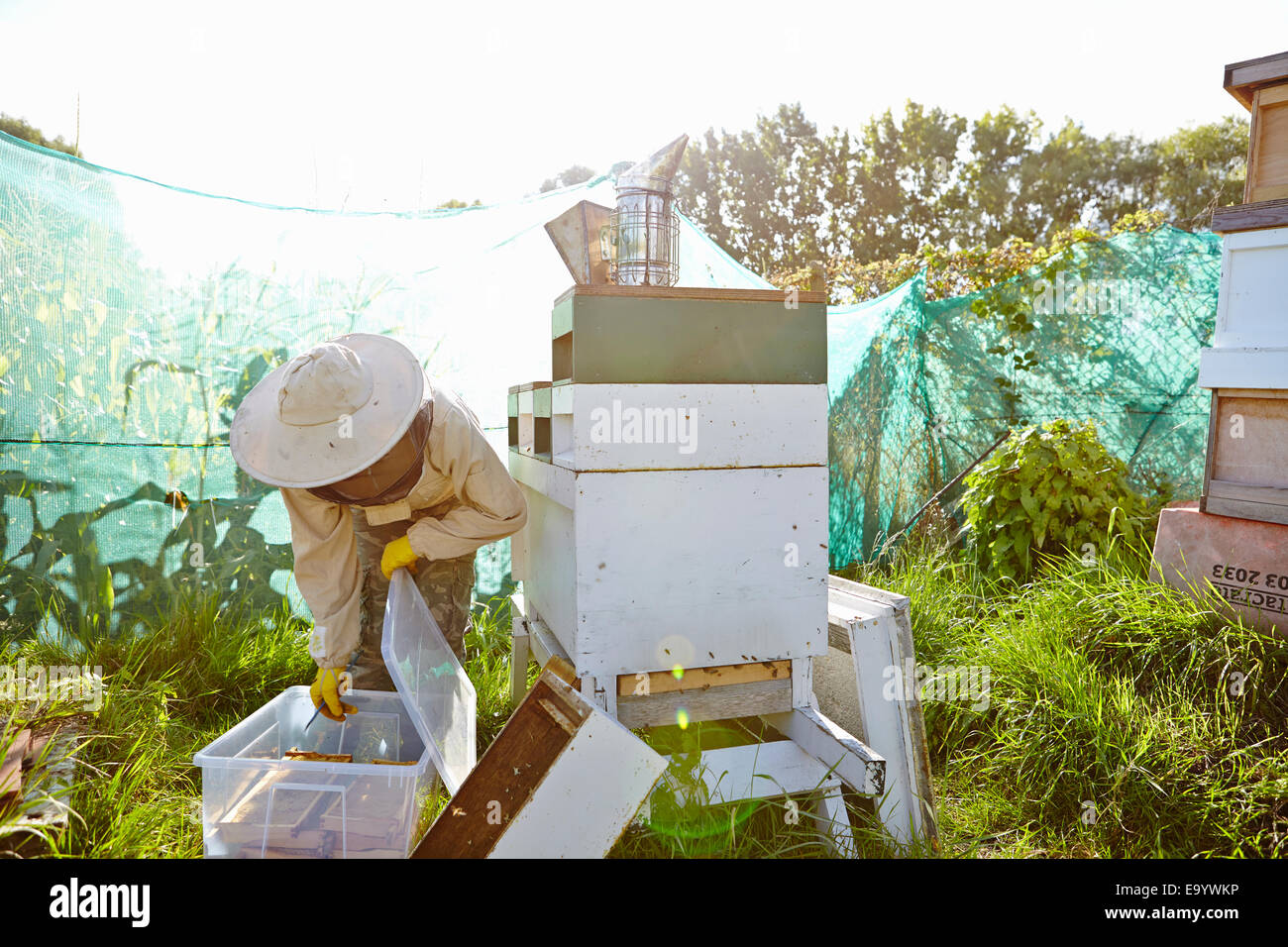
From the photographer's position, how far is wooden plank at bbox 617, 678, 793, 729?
8.13 feet

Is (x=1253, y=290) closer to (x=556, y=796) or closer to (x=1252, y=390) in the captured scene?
(x=1252, y=390)

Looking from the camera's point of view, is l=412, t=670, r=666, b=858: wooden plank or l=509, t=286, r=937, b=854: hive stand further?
l=509, t=286, r=937, b=854: hive stand

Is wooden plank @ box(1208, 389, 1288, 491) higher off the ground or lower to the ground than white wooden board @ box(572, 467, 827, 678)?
higher

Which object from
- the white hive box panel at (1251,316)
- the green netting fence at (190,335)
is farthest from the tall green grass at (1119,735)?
the green netting fence at (190,335)

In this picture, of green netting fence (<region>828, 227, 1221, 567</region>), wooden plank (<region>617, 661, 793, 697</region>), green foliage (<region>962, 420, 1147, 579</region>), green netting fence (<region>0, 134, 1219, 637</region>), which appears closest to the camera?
wooden plank (<region>617, 661, 793, 697</region>)

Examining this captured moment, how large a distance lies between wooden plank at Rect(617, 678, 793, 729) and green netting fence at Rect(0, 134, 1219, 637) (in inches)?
84.5

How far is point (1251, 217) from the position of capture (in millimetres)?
3166

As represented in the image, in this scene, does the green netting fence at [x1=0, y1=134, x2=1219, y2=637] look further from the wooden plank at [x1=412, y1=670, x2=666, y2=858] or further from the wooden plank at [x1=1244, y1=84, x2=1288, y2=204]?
the wooden plank at [x1=412, y1=670, x2=666, y2=858]

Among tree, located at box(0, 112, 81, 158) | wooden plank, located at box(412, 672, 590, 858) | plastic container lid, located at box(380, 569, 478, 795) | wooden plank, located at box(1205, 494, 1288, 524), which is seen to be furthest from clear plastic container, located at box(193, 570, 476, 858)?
tree, located at box(0, 112, 81, 158)

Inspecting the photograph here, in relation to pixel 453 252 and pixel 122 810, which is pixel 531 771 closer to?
pixel 122 810

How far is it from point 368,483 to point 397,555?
407 millimetres

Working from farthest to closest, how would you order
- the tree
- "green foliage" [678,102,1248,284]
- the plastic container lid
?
1. "green foliage" [678,102,1248,284]
2. the tree
3. the plastic container lid

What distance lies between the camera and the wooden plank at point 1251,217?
3102mm

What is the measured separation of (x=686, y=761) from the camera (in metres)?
2.44
